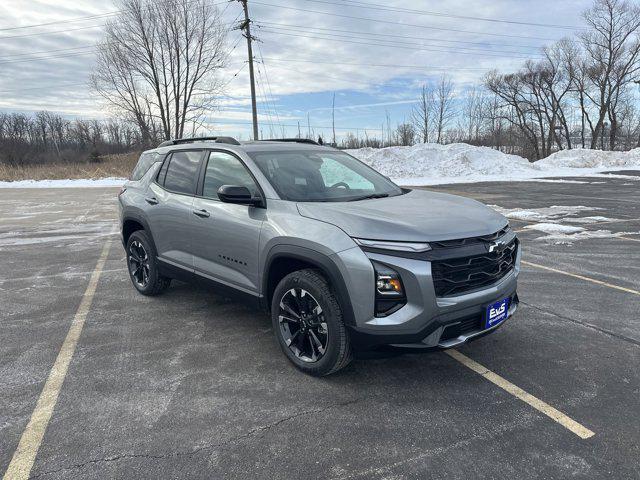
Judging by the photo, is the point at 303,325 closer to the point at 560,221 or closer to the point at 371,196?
the point at 371,196

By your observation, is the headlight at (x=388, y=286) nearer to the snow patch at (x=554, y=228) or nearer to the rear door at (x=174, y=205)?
the rear door at (x=174, y=205)

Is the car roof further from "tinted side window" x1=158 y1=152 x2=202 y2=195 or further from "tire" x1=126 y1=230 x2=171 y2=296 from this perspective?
"tire" x1=126 y1=230 x2=171 y2=296

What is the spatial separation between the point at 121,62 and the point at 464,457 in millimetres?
40405

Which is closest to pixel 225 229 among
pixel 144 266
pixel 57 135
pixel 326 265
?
pixel 326 265

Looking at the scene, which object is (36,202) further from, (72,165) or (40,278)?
(72,165)

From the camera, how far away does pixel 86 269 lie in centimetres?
683

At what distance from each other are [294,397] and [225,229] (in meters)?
1.58

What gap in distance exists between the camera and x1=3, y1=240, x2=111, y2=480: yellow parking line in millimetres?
2480

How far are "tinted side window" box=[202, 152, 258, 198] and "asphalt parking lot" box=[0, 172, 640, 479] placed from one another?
1386 mm

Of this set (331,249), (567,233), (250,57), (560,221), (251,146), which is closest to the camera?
(331,249)

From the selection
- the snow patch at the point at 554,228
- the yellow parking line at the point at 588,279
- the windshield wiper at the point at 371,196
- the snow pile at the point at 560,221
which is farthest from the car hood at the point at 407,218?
the snow patch at the point at 554,228

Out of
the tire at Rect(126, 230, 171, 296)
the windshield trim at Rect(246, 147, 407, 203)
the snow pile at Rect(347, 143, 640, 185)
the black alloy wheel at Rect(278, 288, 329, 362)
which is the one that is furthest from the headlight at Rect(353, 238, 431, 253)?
the snow pile at Rect(347, 143, 640, 185)

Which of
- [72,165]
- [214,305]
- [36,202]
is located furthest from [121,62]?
[214,305]

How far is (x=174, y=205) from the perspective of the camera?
4.62 metres
